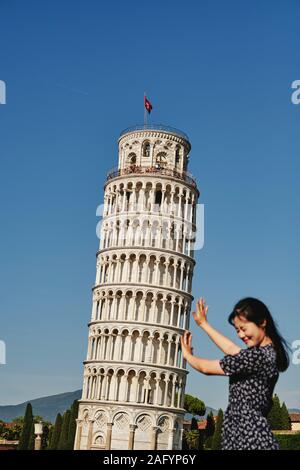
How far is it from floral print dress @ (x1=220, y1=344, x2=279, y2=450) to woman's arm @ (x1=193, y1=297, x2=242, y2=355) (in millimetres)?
100

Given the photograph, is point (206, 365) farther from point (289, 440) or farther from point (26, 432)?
point (26, 432)

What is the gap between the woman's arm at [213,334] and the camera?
6.46 m

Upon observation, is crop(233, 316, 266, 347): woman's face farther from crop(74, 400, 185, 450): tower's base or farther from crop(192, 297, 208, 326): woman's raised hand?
crop(74, 400, 185, 450): tower's base

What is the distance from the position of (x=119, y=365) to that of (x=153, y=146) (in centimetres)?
2249

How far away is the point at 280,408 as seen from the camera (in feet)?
239

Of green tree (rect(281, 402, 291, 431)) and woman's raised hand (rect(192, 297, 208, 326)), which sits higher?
green tree (rect(281, 402, 291, 431))

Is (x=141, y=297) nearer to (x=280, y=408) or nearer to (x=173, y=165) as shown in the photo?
(x=173, y=165)

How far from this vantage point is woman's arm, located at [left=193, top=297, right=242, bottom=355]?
646 cm

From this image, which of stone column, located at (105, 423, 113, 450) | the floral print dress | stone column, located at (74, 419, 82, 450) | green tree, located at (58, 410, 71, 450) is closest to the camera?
the floral print dress

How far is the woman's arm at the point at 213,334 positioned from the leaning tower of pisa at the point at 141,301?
5216 cm

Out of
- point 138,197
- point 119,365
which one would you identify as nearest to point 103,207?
point 138,197

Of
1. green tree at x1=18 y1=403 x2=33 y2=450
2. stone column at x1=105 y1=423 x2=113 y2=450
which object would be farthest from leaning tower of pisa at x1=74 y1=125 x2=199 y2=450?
green tree at x1=18 y1=403 x2=33 y2=450

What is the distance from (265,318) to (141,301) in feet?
182

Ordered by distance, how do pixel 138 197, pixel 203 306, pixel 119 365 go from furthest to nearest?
pixel 138 197, pixel 119 365, pixel 203 306
